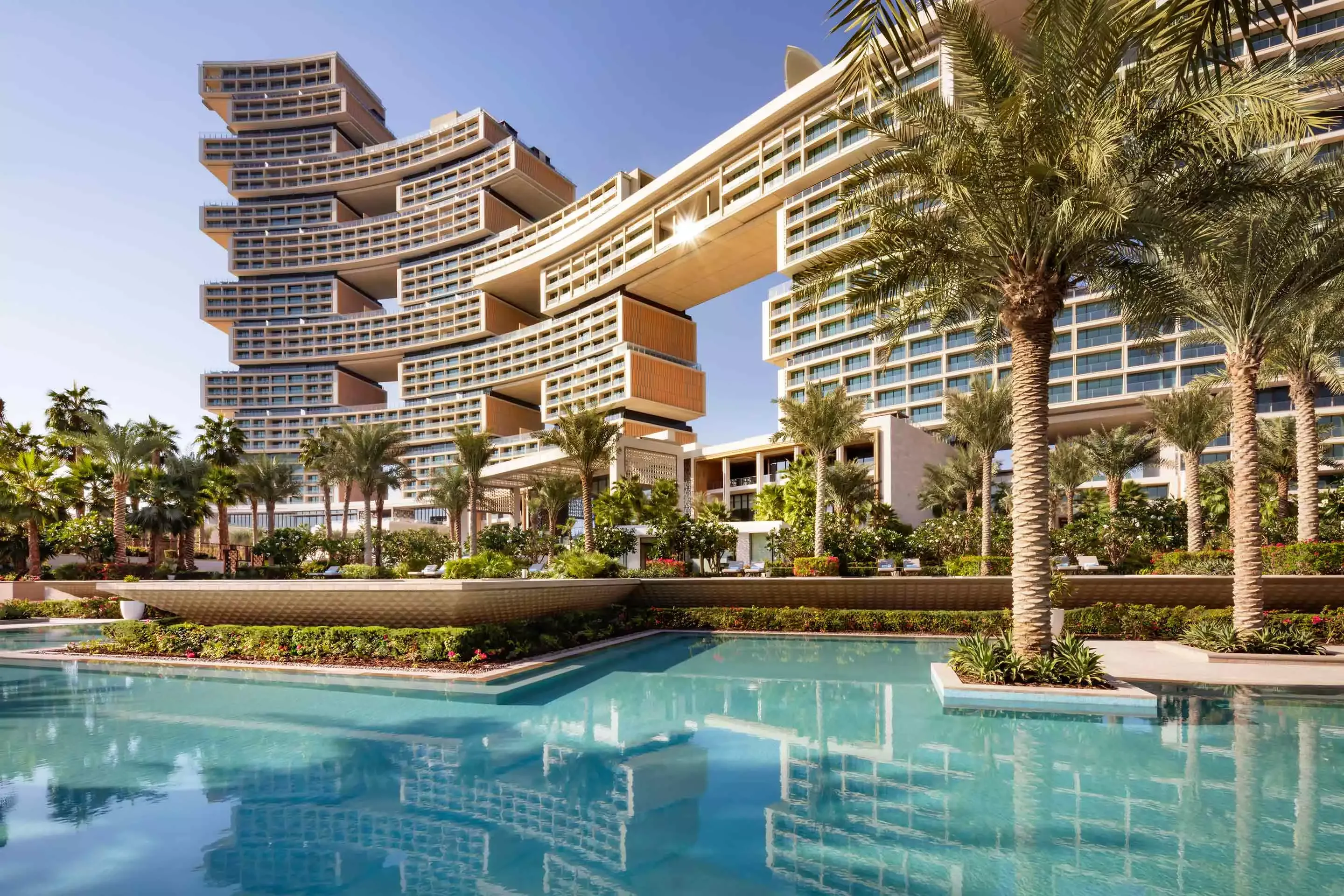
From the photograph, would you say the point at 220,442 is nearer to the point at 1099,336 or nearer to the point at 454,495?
the point at 454,495

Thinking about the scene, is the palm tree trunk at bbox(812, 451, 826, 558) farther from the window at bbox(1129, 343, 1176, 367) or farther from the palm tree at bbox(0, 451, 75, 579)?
the palm tree at bbox(0, 451, 75, 579)

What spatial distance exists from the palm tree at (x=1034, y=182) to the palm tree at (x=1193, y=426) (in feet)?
62.4

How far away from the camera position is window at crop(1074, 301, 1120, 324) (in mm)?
48688

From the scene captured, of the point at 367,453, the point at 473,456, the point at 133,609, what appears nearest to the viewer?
the point at 133,609

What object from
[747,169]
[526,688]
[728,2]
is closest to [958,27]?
[728,2]

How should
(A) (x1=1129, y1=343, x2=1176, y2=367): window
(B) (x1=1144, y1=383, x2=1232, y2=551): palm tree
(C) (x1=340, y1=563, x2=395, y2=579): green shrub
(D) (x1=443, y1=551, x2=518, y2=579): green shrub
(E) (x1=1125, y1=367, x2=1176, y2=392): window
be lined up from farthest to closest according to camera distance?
(E) (x1=1125, y1=367, x2=1176, y2=392): window, (A) (x1=1129, y1=343, x2=1176, y2=367): window, (C) (x1=340, y1=563, x2=395, y2=579): green shrub, (B) (x1=1144, y1=383, x2=1232, y2=551): palm tree, (D) (x1=443, y1=551, x2=518, y2=579): green shrub

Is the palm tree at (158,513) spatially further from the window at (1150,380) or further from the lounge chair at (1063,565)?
the window at (1150,380)

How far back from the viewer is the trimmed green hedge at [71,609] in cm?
2750

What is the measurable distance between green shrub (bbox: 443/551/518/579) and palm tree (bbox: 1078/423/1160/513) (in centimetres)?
3023

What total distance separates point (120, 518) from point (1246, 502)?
43.1 meters

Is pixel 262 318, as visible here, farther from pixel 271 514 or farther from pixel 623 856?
pixel 623 856

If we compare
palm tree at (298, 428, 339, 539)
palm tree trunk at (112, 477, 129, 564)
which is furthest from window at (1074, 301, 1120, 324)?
palm tree trunk at (112, 477, 129, 564)

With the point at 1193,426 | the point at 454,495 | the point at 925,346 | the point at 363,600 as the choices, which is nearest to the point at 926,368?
the point at 925,346

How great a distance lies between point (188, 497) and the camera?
128 ft
